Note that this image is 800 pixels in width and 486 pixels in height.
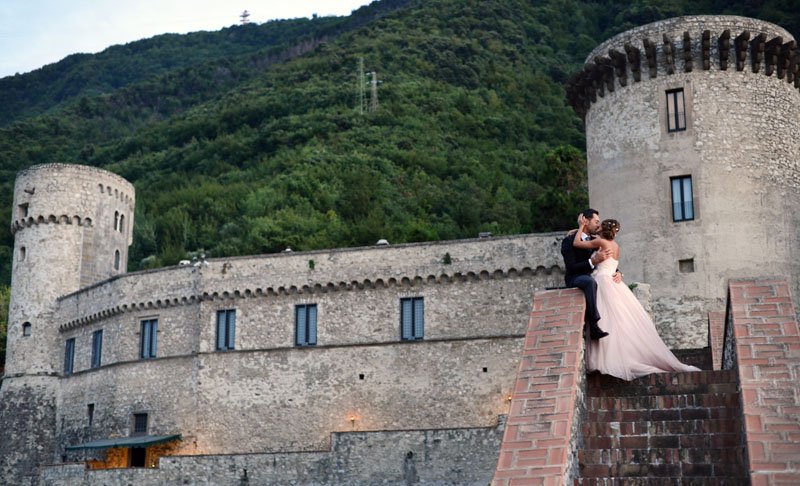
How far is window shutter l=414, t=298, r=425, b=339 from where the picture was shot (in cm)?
3262

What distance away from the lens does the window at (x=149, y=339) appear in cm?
3619

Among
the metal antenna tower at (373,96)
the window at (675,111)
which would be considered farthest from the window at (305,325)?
the metal antenna tower at (373,96)

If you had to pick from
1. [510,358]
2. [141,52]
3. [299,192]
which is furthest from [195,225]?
[141,52]

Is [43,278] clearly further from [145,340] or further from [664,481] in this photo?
[664,481]

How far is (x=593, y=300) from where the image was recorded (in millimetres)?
12938

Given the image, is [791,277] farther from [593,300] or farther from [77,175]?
[77,175]

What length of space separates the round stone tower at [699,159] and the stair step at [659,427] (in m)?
15.8

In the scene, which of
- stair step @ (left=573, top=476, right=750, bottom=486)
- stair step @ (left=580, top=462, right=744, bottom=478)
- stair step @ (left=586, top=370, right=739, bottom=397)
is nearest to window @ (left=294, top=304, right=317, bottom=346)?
stair step @ (left=586, top=370, right=739, bottom=397)

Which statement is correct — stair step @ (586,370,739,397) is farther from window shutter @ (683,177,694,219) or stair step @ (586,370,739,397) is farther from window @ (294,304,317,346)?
window @ (294,304,317,346)

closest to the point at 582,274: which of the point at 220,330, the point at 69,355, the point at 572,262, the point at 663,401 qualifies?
the point at 572,262

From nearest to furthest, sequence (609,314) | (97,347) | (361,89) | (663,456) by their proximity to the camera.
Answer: (663,456), (609,314), (97,347), (361,89)

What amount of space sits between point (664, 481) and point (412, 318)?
2191 cm

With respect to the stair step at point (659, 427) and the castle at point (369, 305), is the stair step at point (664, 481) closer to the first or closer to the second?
the stair step at point (659, 427)

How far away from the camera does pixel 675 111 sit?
93.9ft
